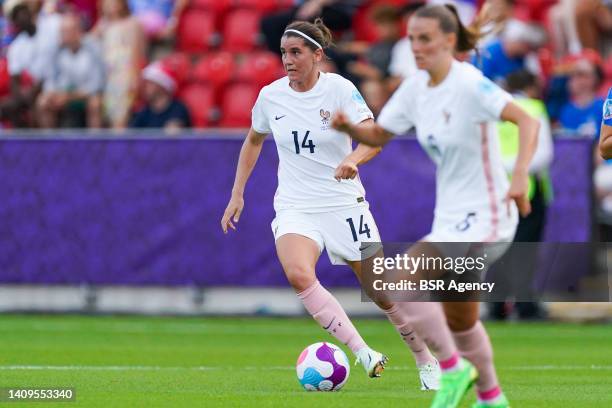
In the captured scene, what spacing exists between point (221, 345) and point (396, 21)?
5768 mm

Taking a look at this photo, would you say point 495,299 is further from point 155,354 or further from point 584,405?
point 584,405

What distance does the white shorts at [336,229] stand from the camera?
10.3m

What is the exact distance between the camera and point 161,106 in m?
17.9

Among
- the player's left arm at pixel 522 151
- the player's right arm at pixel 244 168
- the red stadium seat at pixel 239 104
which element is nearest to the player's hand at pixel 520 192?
the player's left arm at pixel 522 151

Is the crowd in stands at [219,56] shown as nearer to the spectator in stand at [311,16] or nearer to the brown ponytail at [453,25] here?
the spectator in stand at [311,16]

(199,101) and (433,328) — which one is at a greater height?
(433,328)

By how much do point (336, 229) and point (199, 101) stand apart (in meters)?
9.71

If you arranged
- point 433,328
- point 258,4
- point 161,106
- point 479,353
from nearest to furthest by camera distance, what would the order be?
point 433,328 < point 479,353 < point 161,106 < point 258,4

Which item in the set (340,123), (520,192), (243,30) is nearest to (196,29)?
(243,30)

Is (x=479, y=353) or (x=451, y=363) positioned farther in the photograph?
(x=479, y=353)

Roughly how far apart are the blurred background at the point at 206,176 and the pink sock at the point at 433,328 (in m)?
7.79

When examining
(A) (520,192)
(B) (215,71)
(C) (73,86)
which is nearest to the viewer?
(A) (520,192)

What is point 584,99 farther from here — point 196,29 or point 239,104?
point 196,29

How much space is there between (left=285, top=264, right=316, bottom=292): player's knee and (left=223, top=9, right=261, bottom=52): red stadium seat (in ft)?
34.1
